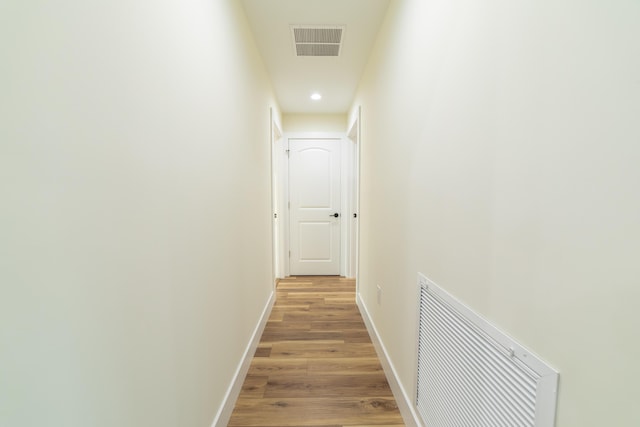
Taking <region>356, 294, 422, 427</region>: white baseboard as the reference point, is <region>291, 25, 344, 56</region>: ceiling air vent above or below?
above

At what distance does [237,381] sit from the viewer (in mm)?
1582

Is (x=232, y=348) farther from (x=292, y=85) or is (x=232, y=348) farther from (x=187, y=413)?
(x=292, y=85)

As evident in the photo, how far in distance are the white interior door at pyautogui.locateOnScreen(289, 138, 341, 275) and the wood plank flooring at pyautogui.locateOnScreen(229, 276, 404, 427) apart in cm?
116

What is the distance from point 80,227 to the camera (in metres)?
0.55

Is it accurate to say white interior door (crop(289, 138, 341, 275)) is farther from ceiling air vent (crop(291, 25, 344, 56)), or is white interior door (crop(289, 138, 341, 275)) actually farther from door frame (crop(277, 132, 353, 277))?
ceiling air vent (crop(291, 25, 344, 56))

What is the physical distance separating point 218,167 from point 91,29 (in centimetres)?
79

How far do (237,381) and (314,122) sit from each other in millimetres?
3264

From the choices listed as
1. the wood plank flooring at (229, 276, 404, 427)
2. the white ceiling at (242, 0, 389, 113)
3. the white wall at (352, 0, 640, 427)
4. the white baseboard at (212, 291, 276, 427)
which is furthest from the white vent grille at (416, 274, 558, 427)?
the white ceiling at (242, 0, 389, 113)

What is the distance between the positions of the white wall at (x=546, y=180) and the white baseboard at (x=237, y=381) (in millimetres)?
1237

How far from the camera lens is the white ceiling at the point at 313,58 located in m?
1.76

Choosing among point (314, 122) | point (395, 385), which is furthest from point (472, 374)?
point (314, 122)

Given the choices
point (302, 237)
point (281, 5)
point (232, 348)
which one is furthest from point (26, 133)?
point (302, 237)

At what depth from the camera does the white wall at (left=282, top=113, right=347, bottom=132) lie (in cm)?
379

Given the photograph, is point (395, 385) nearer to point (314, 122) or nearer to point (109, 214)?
point (109, 214)
